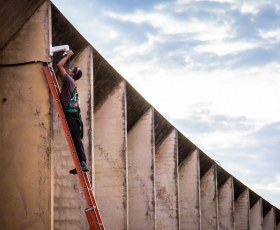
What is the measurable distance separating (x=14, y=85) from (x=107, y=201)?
718 centimetres

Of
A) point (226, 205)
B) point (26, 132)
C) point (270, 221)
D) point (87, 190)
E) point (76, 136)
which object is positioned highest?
point (226, 205)

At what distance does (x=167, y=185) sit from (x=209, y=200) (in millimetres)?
7207

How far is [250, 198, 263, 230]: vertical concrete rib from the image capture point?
35450mm

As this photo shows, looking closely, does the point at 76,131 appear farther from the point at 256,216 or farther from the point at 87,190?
the point at 256,216

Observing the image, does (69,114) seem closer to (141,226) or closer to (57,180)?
(57,180)

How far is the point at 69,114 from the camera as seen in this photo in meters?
8.93

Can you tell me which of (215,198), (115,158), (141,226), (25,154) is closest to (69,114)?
(25,154)

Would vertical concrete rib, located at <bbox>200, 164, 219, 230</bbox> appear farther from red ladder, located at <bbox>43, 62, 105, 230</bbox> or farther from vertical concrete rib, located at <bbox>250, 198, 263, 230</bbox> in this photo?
red ladder, located at <bbox>43, 62, 105, 230</bbox>

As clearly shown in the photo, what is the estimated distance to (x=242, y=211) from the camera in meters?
33.5

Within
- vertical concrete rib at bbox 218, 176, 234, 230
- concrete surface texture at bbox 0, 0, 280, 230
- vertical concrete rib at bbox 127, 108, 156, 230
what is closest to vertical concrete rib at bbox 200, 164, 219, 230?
concrete surface texture at bbox 0, 0, 280, 230

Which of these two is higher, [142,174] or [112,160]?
[142,174]

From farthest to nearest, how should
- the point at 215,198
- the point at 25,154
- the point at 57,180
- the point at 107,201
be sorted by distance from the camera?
the point at 215,198
the point at 107,201
the point at 57,180
the point at 25,154

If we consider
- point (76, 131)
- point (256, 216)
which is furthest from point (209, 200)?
point (76, 131)

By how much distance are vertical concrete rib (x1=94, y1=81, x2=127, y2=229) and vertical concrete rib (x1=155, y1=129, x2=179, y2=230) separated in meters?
6.16
